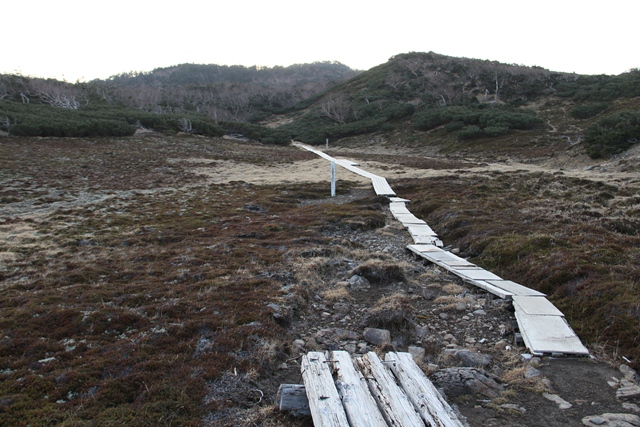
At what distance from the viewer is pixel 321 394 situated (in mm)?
4086

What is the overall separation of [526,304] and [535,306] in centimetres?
14

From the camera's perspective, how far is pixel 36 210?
1880 centimetres

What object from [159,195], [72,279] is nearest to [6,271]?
[72,279]

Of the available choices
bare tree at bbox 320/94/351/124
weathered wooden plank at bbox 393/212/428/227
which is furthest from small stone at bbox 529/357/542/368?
bare tree at bbox 320/94/351/124

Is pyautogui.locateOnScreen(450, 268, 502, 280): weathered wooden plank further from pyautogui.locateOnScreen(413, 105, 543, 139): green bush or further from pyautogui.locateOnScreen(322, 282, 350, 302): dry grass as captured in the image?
pyautogui.locateOnScreen(413, 105, 543, 139): green bush

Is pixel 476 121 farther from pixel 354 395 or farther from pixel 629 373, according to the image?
pixel 354 395

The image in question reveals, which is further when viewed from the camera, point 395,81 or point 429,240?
point 395,81

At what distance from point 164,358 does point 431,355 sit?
387cm

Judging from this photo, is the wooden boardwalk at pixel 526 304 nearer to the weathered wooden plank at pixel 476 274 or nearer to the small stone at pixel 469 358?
the weathered wooden plank at pixel 476 274

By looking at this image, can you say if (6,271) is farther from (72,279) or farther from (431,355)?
(431,355)

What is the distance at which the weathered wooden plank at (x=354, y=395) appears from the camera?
12.1ft

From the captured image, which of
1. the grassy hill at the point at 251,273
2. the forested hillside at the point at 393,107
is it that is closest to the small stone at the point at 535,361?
the grassy hill at the point at 251,273

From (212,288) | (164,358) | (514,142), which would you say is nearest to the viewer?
(164,358)

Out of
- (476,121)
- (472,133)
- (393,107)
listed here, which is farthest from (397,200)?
(393,107)
